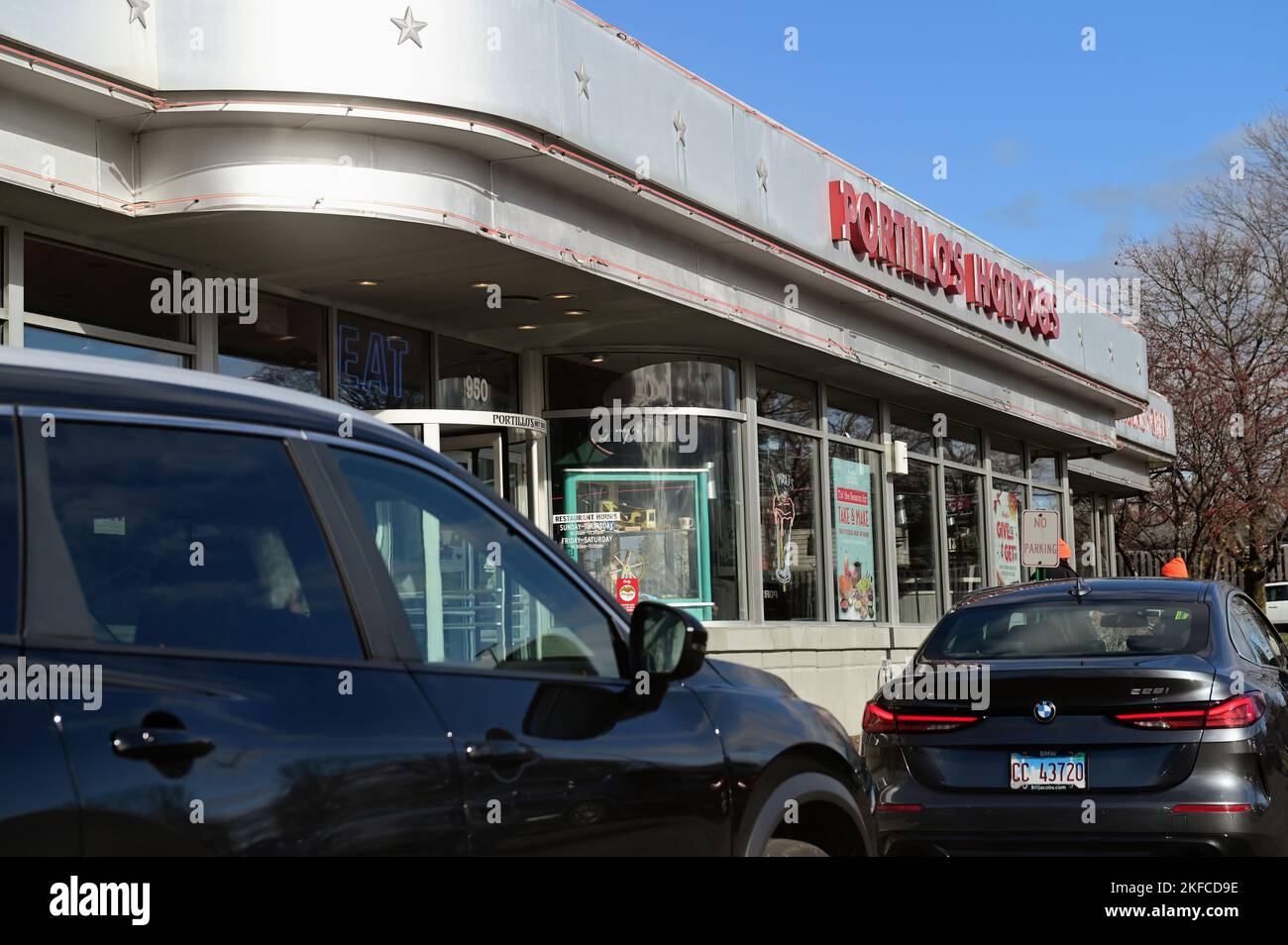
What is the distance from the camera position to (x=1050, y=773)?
686 centimetres

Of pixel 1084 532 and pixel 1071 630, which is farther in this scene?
pixel 1084 532

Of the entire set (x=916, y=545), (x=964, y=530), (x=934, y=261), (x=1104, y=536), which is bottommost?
(x=916, y=545)

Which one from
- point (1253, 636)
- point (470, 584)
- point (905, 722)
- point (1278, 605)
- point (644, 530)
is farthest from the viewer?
point (1278, 605)

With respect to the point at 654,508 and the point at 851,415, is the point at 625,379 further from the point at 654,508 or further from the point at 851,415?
the point at 851,415

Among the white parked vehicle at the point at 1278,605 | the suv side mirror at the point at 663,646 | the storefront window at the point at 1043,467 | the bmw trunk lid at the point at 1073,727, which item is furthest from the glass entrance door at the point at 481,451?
the white parked vehicle at the point at 1278,605

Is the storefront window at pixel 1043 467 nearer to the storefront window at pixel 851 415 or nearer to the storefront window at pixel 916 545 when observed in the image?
the storefront window at pixel 916 545

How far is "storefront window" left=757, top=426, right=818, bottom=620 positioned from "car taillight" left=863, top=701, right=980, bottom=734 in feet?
28.3

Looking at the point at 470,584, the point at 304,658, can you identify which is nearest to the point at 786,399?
the point at 470,584

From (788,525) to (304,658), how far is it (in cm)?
1433

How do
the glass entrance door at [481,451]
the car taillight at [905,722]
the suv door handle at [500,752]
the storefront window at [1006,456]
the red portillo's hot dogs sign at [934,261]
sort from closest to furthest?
the suv door handle at [500,752], the car taillight at [905,722], the glass entrance door at [481,451], the red portillo's hot dogs sign at [934,261], the storefront window at [1006,456]

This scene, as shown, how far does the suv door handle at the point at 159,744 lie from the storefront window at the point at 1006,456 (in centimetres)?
2147

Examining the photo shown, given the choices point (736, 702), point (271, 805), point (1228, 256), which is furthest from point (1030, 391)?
point (1228, 256)

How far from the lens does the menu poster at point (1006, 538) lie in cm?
2331

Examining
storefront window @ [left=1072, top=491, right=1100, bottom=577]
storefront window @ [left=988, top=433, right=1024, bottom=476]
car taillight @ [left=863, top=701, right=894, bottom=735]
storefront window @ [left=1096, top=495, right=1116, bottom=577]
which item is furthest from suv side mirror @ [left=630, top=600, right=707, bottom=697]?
storefront window @ [left=1096, top=495, right=1116, bottom=577]
